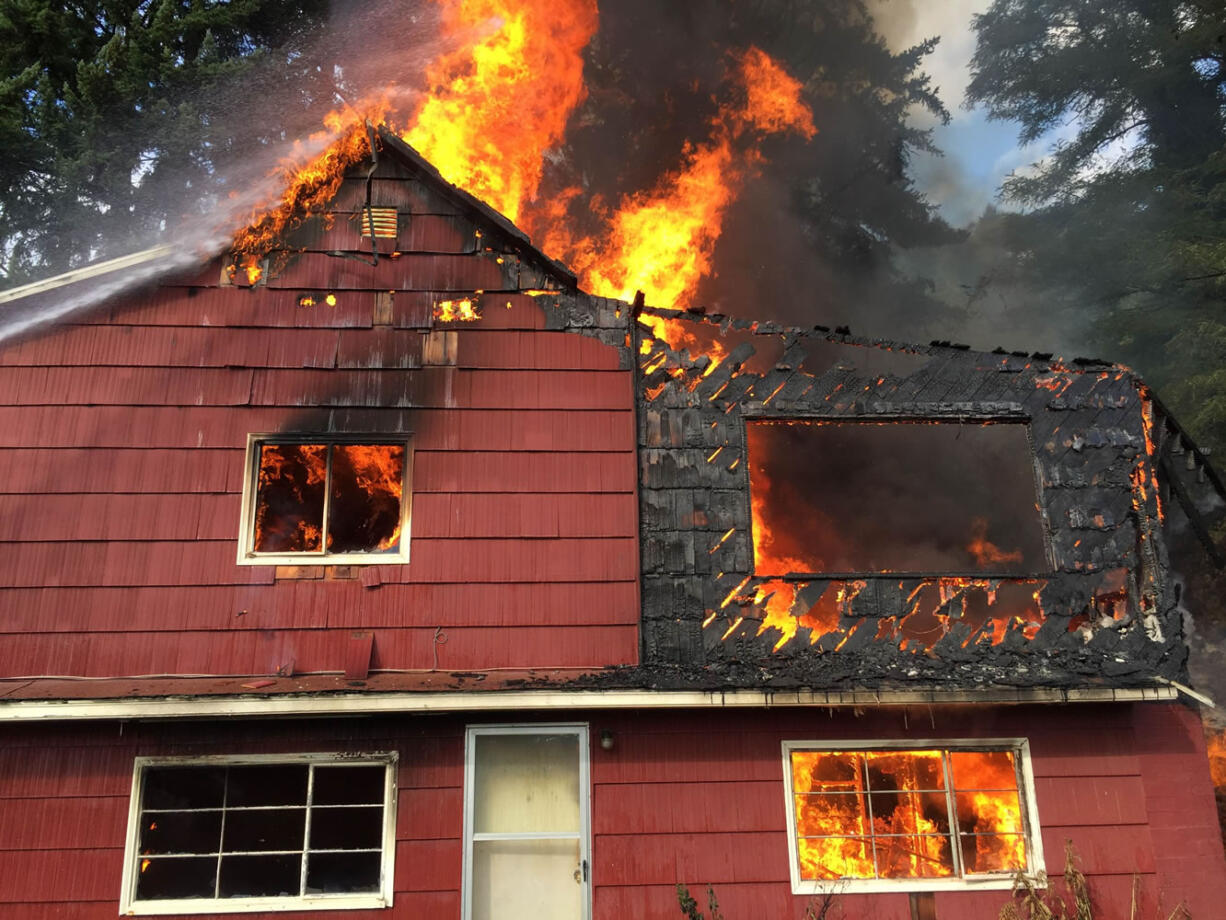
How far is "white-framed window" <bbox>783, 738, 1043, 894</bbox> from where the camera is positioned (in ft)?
24.1

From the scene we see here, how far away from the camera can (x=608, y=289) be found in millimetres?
10039

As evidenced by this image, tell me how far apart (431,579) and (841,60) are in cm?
1925

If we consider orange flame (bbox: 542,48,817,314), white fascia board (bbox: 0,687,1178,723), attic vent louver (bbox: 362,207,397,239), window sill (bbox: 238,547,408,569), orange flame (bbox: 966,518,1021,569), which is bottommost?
white fascia board (bbox: 0,687,1178,723)

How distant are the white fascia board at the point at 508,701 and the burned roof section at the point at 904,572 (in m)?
0.12

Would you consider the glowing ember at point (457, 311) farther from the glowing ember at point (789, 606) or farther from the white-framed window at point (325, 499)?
the glowing ember at point (789, 606)

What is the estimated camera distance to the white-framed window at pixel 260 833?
691cm

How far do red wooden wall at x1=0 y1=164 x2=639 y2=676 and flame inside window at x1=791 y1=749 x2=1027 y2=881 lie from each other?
7.07 feet

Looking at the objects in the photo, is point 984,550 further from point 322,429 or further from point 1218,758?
point 322,429

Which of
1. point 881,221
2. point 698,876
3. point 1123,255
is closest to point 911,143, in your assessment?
point 881,221

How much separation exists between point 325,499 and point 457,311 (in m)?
2.20

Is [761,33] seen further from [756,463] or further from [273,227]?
[273,227]

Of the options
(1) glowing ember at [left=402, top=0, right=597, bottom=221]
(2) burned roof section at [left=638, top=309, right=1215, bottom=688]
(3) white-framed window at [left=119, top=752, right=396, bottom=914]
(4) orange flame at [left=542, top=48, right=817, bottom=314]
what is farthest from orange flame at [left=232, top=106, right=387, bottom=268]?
(3) white-framed window at [left=119, top=752, right=396, bottom=914]

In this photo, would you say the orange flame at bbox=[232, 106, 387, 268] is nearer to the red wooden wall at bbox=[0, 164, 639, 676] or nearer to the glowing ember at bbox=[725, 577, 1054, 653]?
the red wooden wall at bbox=[0, 164, 639, 676]

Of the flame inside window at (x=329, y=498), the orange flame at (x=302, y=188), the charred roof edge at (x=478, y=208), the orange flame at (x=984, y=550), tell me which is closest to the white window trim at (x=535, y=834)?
the flame inside window at (x=329, y=498)
